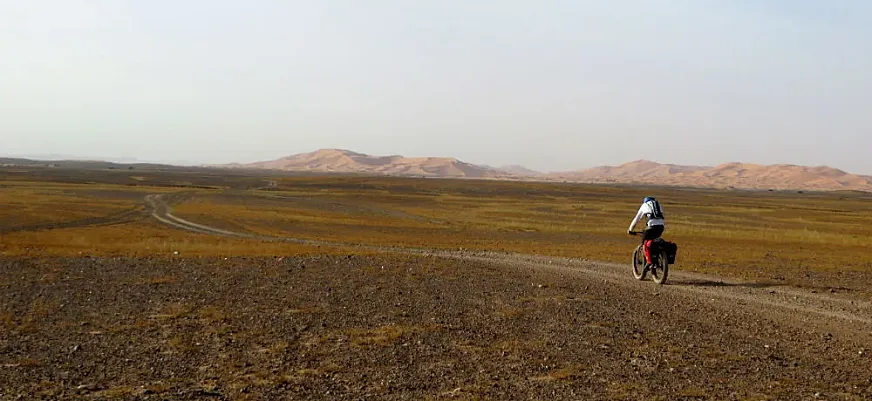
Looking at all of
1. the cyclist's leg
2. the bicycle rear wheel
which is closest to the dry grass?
the bicycle rear wheel

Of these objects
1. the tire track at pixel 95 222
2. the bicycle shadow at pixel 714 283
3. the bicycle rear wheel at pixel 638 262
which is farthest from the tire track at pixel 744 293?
the tire track at pixel 95 222

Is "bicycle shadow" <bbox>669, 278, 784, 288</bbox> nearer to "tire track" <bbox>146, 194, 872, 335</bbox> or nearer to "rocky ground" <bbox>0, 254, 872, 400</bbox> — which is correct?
"tire track" <bbox>146, 194, 872, 335</bbox>

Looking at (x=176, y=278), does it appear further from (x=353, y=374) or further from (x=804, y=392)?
(x=804, y=392)

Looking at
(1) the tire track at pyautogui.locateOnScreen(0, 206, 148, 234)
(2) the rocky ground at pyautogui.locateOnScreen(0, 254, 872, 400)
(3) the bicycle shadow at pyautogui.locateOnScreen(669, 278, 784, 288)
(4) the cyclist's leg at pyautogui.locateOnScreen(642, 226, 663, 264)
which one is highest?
(4) the cyclist's leg at pyautogui.locateOnScreen(642, 226, 663, 264)

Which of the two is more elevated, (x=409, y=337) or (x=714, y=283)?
(x=409, y=337)

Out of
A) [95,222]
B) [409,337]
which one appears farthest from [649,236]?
[95,222]

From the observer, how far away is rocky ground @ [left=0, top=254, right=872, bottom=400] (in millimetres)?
8125

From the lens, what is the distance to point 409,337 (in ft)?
34.3

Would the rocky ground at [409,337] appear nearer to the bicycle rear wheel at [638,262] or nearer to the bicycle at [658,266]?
the bicycle at [658,266]

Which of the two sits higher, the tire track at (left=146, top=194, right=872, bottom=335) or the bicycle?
the bicycle

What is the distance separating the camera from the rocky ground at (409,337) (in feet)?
26.7

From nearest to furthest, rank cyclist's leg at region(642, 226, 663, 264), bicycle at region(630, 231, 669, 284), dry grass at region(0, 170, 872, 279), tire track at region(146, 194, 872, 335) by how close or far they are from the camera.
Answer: tire track at region(146, 194, 872, 335) < bicycle at region(630, 231, 669, 284) < cyclist's leg at region(642, 226, 663, 264) < dry grass at region(0, 170, 872, 279)

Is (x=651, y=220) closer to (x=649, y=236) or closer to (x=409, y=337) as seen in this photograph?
(x=649, y=236)

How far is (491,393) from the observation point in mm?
7875
